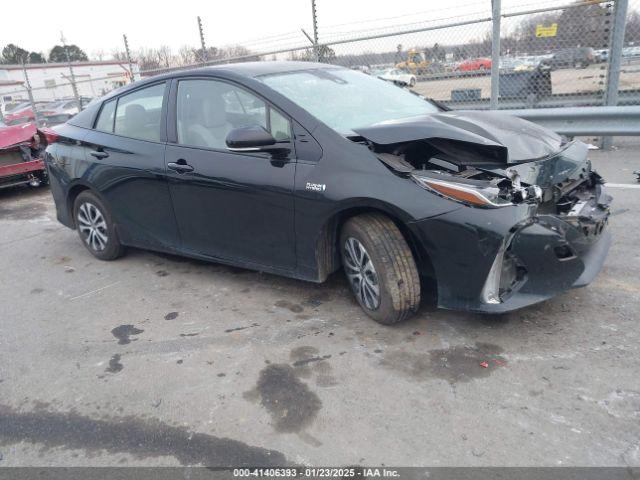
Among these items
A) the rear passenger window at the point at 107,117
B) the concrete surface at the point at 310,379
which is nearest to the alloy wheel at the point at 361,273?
the concrete surface at the point at 310,379

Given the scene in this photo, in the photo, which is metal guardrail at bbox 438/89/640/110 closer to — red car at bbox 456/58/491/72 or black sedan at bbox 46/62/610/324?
red car at bbox 456/58/491/72

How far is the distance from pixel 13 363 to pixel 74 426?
99 cm

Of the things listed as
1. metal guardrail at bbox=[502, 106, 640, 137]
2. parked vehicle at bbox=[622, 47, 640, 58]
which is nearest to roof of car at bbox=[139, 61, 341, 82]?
metal guardrail at bbox=[502, 106, 640, 137]

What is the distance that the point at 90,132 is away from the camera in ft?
16.0

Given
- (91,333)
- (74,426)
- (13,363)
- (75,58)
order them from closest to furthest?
(74,426) < (13,363) < (91,333) < (75,58)

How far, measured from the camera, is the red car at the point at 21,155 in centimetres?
800

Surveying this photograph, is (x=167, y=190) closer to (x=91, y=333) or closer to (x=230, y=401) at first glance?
(x=91, y=333)

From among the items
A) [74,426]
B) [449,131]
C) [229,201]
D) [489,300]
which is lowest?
[74,426]

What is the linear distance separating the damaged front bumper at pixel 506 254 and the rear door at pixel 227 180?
Answer: 1050 mm

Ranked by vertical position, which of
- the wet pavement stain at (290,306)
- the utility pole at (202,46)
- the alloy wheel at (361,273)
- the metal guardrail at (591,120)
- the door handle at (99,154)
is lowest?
the wet pavement stain at (290,306)

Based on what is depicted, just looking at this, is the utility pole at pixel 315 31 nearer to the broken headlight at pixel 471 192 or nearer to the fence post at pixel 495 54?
the fence post at pixel 495 54

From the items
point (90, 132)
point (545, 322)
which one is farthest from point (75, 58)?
point (545, 322)

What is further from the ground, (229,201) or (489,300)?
(229,201)

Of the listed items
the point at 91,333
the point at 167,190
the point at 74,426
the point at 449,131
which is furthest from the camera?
the point at 167,190
